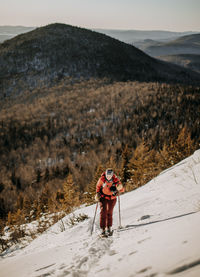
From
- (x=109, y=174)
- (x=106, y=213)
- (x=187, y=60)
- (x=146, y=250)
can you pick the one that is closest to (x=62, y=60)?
(x=109, y=174)

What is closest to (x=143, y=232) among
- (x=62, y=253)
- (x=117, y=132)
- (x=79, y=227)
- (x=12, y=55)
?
(x=62, y=253)

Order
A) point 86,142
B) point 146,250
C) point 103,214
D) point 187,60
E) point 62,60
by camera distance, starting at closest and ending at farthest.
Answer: point 146,250
point 103,214
point 86,142
point 62,60
point 187,60

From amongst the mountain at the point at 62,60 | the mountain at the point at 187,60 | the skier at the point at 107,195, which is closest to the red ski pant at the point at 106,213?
the skier at the point at 107,195

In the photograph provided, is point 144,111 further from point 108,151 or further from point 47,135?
point 47,135

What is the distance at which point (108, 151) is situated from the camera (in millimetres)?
14109

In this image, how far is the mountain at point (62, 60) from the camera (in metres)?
34.1

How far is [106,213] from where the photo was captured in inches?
143

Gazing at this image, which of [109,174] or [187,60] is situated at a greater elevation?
[187,60]

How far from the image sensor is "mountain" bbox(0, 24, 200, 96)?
34053 millimetres

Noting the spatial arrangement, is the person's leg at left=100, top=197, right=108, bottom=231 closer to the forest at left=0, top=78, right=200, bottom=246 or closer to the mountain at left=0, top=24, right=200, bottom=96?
the forest at left=0, top=78, right=200, bottom=246

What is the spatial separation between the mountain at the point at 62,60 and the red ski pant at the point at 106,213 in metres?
32.4

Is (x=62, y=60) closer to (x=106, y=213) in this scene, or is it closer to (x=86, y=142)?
(x=86, y=142)

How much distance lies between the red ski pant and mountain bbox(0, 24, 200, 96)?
32.4 meters

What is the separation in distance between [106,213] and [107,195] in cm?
40
